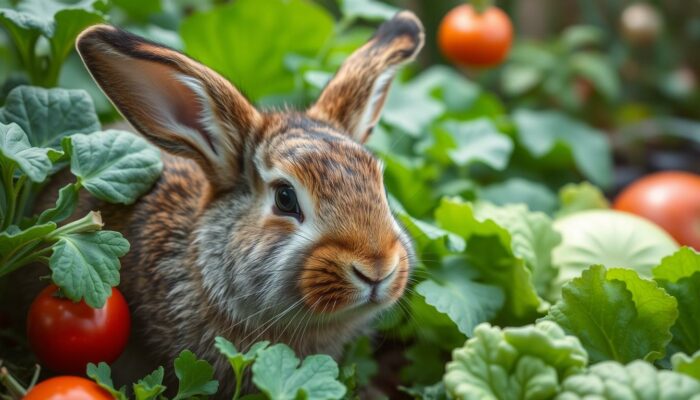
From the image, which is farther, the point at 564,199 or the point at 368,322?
the point at 564,199

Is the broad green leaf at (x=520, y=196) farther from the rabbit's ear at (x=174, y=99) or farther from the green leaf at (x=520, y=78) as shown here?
the rabbit's ear at (x=174, y=99)

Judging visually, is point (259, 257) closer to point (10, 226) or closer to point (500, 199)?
point (10, 226)

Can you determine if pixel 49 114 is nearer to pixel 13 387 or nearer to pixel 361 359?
pixel 13 387

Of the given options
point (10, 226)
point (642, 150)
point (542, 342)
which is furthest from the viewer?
point (642, 150)

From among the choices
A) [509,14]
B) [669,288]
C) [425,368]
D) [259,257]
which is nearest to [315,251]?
[259,257]

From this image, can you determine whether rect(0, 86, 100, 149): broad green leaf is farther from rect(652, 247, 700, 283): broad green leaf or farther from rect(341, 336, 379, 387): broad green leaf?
rect(652, 247, 700, 283): broad green leaf

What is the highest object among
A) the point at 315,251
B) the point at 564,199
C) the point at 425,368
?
the point at 315,251

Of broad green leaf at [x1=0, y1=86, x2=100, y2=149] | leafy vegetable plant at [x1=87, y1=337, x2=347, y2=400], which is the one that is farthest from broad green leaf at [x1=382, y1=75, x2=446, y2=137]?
leafy vegetable plant at [x1=87, y1=337, x2=347, y2=400]
